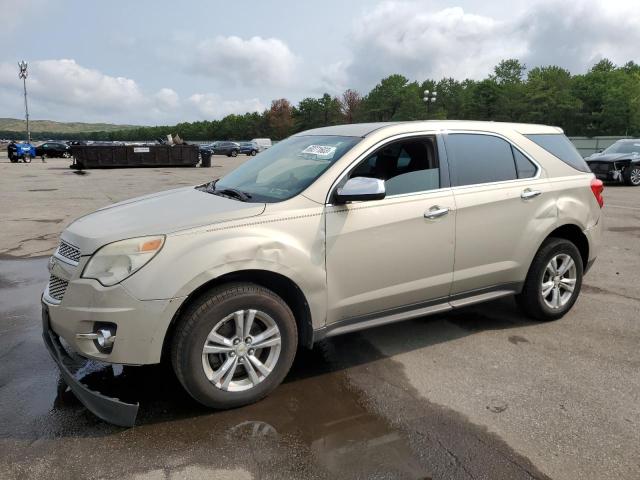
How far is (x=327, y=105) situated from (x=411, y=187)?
108 meters

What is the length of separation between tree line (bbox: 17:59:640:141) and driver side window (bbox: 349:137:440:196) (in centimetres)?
6455

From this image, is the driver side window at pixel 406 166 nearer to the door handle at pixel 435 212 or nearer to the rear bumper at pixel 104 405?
the door handle at pixel 435 212

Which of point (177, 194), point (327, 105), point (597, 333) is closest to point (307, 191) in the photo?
point (177, 194)

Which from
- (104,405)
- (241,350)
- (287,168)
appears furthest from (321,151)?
(104,405)

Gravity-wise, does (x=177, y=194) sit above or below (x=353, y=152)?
below

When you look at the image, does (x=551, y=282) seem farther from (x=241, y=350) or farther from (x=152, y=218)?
(x=152, y=218)

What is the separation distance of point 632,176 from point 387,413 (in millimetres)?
17700

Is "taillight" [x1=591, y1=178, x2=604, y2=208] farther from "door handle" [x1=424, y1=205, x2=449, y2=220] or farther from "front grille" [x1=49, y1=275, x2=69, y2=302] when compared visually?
"front grille" [x1=49, y1=275, x2=69, y2=302]

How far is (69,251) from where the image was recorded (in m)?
3.16

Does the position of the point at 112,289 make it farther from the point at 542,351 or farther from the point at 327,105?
the point at 327,105

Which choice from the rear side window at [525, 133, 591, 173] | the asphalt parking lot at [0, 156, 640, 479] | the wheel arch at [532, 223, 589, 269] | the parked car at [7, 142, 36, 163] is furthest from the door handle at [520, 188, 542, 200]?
the parked car at [7, 142, 36, 163]

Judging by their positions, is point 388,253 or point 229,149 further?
point 229,149

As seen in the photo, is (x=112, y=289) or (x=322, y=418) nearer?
(x=112, y=289)

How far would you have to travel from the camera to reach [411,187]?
379cm
